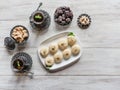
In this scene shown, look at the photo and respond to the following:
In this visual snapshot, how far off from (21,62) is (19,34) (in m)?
0.12

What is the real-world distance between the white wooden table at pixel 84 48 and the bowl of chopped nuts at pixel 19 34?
4 centimetres

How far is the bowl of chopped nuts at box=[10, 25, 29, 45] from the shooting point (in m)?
1.52

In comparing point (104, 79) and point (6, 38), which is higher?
point (6, 38)

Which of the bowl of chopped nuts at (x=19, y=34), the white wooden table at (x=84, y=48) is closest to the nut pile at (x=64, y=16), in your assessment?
the white wooden table at (x=84, y=48)

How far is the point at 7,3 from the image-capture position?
1605mm

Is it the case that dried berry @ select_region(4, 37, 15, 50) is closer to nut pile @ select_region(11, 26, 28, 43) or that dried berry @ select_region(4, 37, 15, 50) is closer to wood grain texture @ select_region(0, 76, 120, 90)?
nut pile @ select_region(11, 26, 28, 43)

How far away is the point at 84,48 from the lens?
5.05 ft

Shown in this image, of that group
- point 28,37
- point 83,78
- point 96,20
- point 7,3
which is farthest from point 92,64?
point 7,3

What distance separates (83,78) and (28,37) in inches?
11.3

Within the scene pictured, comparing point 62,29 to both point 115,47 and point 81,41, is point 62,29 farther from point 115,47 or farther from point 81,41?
point 115,47

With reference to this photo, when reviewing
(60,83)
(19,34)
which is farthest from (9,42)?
(60,83)

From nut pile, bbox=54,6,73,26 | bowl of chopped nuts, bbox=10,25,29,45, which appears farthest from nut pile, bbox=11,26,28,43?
nut pile, bbox=54,6,73,26

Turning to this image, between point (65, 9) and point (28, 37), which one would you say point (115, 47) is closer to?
point (65, 9)

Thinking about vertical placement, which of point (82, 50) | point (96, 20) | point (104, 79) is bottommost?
point (104, 79)
